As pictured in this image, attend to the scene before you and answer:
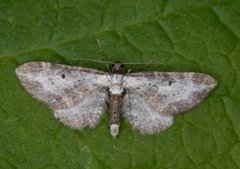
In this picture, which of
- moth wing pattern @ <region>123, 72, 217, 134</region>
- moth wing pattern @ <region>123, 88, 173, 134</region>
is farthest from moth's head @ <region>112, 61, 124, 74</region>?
moth wing pattern @ <region>123, 88, 173, 134</region>

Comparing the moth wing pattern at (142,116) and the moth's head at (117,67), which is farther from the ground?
the moth's head at (117,67)

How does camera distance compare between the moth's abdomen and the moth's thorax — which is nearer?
the moth's abdomen

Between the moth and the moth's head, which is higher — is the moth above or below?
below

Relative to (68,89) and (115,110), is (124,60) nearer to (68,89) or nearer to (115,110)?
(115,110)

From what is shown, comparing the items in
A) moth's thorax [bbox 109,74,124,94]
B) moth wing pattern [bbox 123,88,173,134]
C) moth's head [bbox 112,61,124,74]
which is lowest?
moth wing pattern [bbox 123,88,173,134]

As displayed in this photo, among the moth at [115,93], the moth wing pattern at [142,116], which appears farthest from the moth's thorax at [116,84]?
the moth wing pattern at [142,116]

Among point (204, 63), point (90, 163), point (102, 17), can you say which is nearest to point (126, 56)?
point (102, 17)

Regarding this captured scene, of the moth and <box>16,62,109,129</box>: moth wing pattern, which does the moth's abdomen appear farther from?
<box>16,62,109,129</box>: moth wing pattern

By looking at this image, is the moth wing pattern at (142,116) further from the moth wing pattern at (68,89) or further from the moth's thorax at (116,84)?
the moth wing pattern at (68,89)
